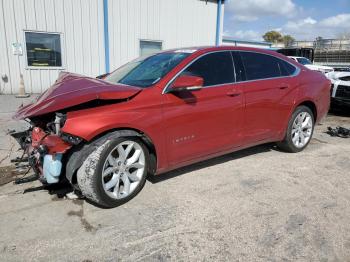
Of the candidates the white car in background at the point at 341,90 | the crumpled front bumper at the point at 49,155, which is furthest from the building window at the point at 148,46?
the crumpled front bumper at the point at 49,155

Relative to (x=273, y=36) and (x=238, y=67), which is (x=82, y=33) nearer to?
(x=238, y=67)

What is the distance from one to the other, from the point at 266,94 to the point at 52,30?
9034 millimetres

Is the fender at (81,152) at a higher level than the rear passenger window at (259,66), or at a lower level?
lower

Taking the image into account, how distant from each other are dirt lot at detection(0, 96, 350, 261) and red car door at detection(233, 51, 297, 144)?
586 mm

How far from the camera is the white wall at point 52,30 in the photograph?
10.4 metres

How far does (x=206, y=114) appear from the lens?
385cm

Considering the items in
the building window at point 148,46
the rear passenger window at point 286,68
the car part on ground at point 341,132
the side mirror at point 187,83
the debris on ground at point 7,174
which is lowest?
the debris on ground at point 7,174

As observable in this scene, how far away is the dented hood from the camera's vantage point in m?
3.13

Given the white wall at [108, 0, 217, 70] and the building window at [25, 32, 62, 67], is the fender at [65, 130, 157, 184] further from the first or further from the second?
the white wall at [108, 0, 217, 70]

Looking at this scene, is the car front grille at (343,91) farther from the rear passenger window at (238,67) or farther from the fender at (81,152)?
the fender at (81,152)

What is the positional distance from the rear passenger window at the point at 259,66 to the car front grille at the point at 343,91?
13.6ft

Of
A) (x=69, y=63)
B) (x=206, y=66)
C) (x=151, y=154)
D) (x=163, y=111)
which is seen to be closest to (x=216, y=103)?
(x=206, y=66)

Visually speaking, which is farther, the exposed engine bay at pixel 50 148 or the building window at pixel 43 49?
the building window at pixel 43 49

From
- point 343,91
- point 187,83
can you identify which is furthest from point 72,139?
point 343,91
